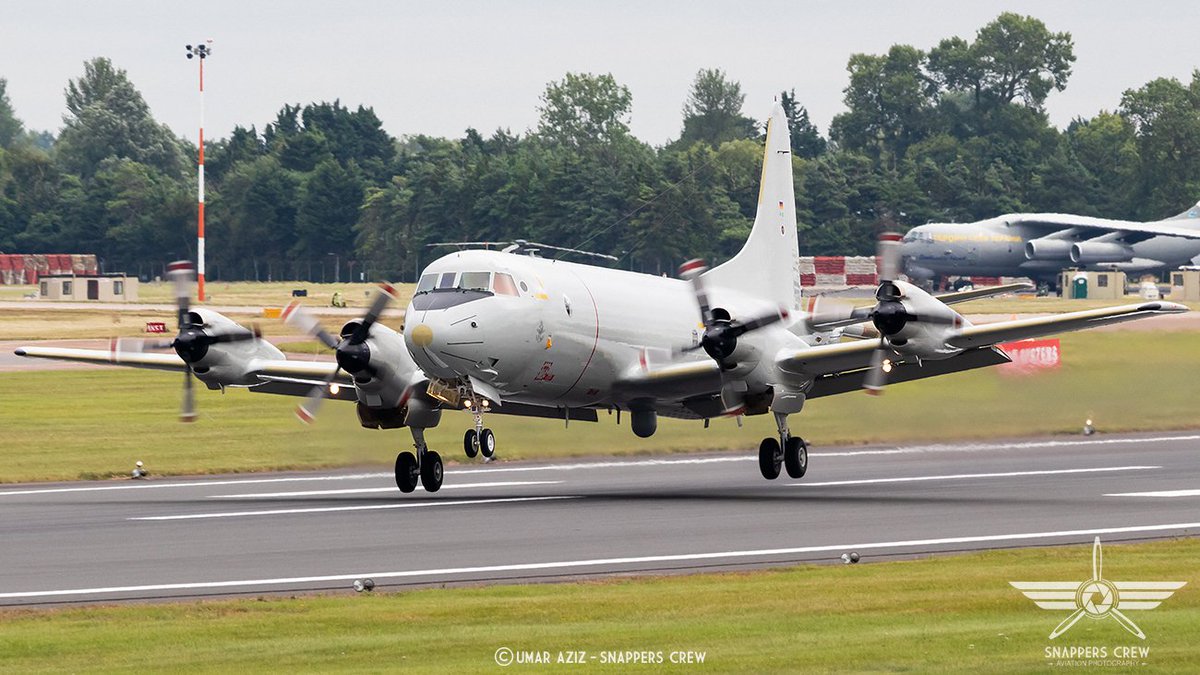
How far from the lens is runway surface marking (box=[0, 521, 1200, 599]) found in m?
19.6

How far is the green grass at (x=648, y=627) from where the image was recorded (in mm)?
15000

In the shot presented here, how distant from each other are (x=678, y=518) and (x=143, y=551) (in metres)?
7.99

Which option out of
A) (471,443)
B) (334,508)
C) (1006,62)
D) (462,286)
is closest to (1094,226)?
(1006,62)

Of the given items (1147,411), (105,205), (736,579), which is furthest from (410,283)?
(736,579)

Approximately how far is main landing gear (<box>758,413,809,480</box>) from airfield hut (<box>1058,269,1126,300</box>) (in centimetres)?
8627

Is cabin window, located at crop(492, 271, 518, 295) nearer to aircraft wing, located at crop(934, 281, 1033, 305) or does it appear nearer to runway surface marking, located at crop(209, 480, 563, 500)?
runway surface marking, located at crop(209, 480, 563, 500)

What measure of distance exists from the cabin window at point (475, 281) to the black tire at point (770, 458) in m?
6.34

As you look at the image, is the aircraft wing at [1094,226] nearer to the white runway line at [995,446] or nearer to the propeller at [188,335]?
the white runway line at [995,446]

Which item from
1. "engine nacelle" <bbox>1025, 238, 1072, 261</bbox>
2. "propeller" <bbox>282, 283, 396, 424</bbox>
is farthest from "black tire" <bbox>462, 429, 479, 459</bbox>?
"engine nacelle" <bbox>1025, 238, 1072, 261</bbox>

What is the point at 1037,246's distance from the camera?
113 meters

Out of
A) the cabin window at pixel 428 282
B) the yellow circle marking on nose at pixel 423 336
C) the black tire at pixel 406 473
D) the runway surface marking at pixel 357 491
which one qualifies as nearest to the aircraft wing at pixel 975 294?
the runway surface marking at pixel 357 491

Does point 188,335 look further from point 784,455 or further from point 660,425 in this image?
point 660,425

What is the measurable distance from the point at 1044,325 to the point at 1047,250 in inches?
3480

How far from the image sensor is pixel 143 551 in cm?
2306
